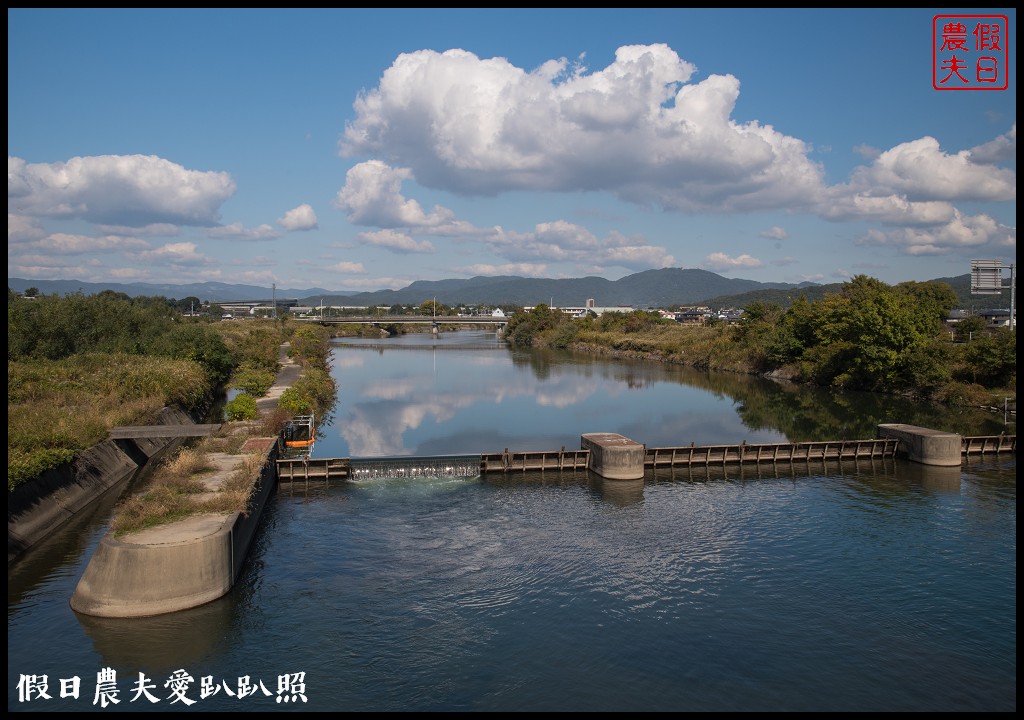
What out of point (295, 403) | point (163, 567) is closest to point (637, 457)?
point (163, 567)

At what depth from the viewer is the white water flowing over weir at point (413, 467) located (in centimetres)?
2736

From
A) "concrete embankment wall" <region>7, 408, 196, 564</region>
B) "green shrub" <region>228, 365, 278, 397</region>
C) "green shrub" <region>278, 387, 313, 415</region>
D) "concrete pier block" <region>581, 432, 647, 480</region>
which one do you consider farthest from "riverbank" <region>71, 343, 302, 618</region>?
"green shrub" <region>228, 365, 278, 397</region>

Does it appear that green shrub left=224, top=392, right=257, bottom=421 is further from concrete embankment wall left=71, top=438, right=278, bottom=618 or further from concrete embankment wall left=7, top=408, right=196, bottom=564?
concrete embankment wall left=71, top=438, right=278, bottom=618

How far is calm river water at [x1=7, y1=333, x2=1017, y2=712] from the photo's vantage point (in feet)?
42.9

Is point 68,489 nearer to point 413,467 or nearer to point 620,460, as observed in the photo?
point 413,467

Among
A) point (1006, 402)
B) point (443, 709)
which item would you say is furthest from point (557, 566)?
point (1006, 402)

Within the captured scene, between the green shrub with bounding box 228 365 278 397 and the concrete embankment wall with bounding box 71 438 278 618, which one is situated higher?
the green shrub with bounding box 228 365 278 397

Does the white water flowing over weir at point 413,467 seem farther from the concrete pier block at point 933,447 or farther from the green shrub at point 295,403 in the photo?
the concrete pier block at point 933,447

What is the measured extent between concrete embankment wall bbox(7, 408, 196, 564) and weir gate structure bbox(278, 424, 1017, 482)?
19.3 ft

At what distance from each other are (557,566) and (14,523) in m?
14.3

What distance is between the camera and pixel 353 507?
2352 cm

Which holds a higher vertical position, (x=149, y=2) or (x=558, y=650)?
(x=149, y=2)

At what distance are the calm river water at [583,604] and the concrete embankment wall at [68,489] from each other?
65 cm

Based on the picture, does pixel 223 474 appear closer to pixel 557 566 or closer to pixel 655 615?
pixel 557 566
